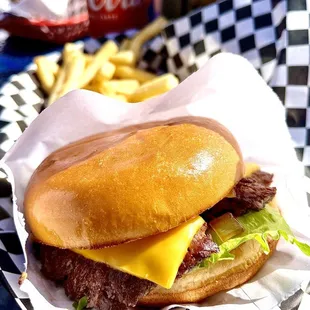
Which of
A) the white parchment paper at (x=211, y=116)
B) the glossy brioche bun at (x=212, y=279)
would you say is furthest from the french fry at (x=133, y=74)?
the glossy brioche bun at (x=212, y=279)

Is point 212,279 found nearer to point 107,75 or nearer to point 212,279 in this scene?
point 212,279

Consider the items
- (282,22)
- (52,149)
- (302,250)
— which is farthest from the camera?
(282,22)

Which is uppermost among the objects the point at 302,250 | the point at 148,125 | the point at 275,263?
the point at 148,125

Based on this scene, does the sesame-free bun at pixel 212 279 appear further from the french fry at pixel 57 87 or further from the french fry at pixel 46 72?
the french fry at pixel 46 72

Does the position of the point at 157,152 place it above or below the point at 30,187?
above

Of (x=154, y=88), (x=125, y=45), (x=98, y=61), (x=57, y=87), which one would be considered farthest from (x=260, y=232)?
(x=125, y=45)

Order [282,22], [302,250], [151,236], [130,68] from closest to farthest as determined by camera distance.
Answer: [151,236] → [302,250] → [282,22] → [130,68]

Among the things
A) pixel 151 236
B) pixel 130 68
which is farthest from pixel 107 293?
pixel 130 68

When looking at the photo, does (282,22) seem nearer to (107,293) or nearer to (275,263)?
(275,263)

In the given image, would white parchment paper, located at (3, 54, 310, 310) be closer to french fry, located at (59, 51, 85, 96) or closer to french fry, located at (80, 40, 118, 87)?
french fry, located at (59, 51, 85, 96)
